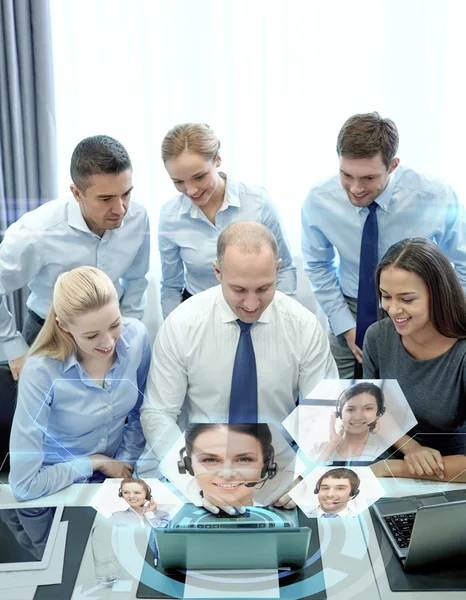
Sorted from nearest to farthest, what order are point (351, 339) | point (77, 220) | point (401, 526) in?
point (401, 526) < point (77, 220) < point (351, 339)

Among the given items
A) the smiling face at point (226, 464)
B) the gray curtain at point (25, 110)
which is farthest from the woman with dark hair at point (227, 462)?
the gray curtain at point (25, 110)

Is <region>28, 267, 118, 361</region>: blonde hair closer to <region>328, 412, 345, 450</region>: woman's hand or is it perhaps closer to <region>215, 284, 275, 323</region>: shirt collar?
<region>215, 284, 275, 323</region>: shirt collar

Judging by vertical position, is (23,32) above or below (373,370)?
above

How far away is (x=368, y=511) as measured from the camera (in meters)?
1.52

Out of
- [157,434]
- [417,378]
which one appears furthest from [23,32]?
[417,378]

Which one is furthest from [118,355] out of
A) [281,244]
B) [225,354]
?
[281,244]

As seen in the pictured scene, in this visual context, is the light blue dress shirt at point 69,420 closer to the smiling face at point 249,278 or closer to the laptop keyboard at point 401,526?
the smiling face at point 249,278

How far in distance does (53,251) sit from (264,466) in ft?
3.63

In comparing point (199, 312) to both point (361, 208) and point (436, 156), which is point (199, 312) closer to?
point (361, 208)

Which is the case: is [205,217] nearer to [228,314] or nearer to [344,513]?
[228,314]

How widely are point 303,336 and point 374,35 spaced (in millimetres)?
1635

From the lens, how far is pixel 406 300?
180 centimetres

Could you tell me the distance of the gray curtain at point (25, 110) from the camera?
278 cm

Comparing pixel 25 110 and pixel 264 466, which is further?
pixel 25 110
